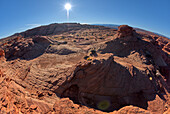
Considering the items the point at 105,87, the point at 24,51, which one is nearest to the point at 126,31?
the point at 105,87

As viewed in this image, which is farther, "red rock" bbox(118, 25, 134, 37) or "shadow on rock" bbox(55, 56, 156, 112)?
"red rock" bbox(118, 25, 134, 37)

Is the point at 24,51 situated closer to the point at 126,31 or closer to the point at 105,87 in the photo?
the point at 105,87

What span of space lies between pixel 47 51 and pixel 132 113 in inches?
777

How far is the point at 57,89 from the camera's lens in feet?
31.3

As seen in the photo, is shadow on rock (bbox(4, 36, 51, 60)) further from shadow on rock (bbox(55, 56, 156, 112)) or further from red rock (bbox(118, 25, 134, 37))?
red rock (bbox(118, 25, 134, 37))

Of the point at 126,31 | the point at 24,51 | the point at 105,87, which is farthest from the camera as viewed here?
the point at 126,31

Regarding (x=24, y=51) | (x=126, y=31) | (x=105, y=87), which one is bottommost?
(x=105, y=87)

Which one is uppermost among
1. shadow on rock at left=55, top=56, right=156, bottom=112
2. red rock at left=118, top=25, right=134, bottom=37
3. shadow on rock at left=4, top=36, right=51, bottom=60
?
red rock at left=118, top=25, right=134, bottom=37

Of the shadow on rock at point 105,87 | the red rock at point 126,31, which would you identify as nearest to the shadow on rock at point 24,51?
the shadow on rock at point 105,87

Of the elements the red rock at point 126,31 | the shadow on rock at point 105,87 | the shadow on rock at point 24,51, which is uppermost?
the red rock at point 126,31

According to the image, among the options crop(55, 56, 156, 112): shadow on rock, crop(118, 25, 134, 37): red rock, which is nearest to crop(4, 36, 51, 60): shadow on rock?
crop(55, 56, 156, 112): shadow on rock

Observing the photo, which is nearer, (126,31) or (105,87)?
(105,87)

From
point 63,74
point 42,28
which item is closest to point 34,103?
point 63,74

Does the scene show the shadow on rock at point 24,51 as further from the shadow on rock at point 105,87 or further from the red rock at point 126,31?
the red rock at point 126,31
